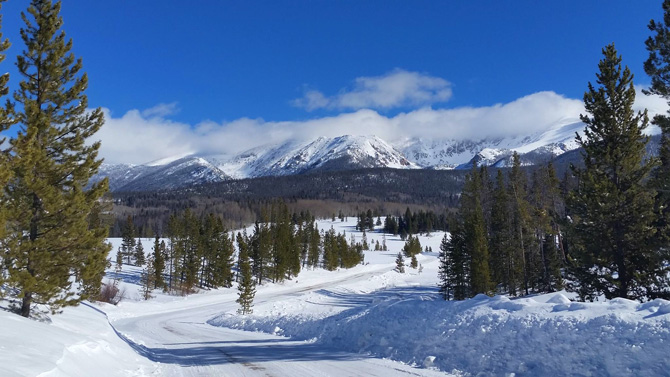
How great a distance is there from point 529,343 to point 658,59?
490 inches

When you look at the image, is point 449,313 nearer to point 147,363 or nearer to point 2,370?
point 147,363

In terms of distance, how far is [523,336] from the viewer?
1113cm

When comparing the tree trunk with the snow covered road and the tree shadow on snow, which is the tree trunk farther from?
the snow covered road

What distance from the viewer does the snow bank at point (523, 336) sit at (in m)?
9.05

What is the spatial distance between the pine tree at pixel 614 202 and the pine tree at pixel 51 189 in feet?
65.8

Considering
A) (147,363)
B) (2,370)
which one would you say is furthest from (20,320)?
(2,370)

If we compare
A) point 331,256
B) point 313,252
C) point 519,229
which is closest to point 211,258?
point 331,256

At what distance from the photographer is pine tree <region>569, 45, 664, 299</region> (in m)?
18.2

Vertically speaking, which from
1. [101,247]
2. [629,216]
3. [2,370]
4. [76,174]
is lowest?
[2,370]

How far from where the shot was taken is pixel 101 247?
1614cm

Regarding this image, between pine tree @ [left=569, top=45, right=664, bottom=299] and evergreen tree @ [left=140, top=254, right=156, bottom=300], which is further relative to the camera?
evergreen tree @ [left=140, top=254, right=156, bottom=300]

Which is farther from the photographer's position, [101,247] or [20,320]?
[101,247]

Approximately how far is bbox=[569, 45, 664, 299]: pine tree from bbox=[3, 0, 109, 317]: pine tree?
65.8ft

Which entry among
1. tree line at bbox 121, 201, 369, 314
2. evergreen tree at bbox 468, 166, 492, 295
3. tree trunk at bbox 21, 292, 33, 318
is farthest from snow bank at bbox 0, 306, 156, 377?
tree line at bbox 121, 201, 369, 314
